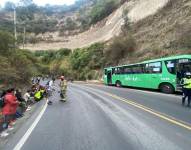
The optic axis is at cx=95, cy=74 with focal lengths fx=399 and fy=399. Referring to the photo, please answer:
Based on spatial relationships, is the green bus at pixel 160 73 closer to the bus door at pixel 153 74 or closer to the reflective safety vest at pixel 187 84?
the bus door at pixel 153 74

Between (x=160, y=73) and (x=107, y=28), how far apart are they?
71.3m

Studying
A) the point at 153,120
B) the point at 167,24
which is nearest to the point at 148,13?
the point at 167,24

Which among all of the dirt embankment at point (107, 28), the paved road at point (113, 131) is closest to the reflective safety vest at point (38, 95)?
the paved road at point (113, 131)

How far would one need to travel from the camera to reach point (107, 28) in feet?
→ 338

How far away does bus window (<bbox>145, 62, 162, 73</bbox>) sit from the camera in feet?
108

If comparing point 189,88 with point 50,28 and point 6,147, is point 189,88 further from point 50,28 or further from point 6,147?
point 50,28

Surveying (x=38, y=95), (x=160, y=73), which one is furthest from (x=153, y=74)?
(x=38, y=95)

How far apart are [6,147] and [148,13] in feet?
237

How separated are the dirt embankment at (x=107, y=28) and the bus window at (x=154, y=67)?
134 feet

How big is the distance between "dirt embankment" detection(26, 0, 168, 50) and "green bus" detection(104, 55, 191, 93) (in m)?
36.7

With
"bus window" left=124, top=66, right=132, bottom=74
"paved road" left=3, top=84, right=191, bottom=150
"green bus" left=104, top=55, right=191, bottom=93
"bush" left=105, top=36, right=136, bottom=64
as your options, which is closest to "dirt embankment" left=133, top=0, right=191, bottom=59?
"bush" left=105, top=36, right=136, bottom=64

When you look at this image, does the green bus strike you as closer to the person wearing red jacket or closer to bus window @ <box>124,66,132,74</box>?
bus window @ <box>124,66,132,74</box>

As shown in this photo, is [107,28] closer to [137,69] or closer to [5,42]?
[5,42]

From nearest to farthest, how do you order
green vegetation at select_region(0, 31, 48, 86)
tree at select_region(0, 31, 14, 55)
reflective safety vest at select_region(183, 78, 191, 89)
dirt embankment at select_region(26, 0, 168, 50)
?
reflective safety vest at select_region(183, 78, 191, 89)
green vegetation at select_region(0, 31, 48, 86)
tree at select_region(0, 31, 14, 55)
dirt embankment at select_region(26, 0, 168, 50)
